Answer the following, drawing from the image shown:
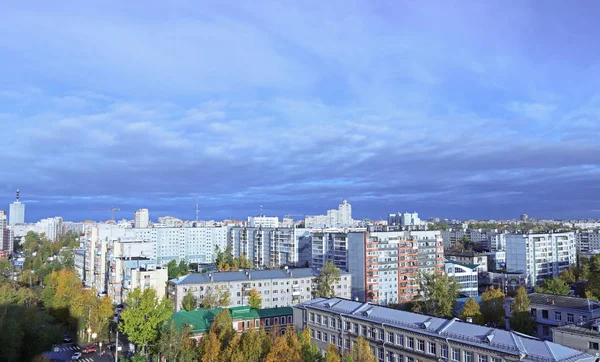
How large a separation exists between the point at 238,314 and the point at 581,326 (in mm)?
21454

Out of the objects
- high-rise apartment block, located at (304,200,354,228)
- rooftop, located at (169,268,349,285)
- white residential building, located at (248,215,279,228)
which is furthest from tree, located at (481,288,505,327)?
high-rise apartment block, located at (304,200,354,228)

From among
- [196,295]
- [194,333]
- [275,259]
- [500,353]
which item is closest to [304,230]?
[275,259]

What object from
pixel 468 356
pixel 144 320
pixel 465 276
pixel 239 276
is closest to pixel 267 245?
pixel 239 276

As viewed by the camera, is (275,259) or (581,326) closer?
(581,326)

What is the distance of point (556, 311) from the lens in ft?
107

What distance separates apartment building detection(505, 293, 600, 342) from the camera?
102 ft

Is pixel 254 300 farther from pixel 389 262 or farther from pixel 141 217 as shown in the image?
pixel 141 217

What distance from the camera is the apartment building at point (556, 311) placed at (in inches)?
1225

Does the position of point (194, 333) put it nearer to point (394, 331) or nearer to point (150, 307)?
point (150, 307)

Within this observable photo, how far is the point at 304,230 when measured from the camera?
72125mm

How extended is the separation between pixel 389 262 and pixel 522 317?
18.7 m

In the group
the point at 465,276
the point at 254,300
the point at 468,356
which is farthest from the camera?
the point at 465,276

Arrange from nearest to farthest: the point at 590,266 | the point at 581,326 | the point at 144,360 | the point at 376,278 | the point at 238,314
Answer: the point at 581,326
the point at 144,360
the point at 238,314
the point at 376,278
the point at 590,266

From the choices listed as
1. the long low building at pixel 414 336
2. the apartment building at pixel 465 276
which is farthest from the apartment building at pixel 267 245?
the long low building at pixel 414 336
